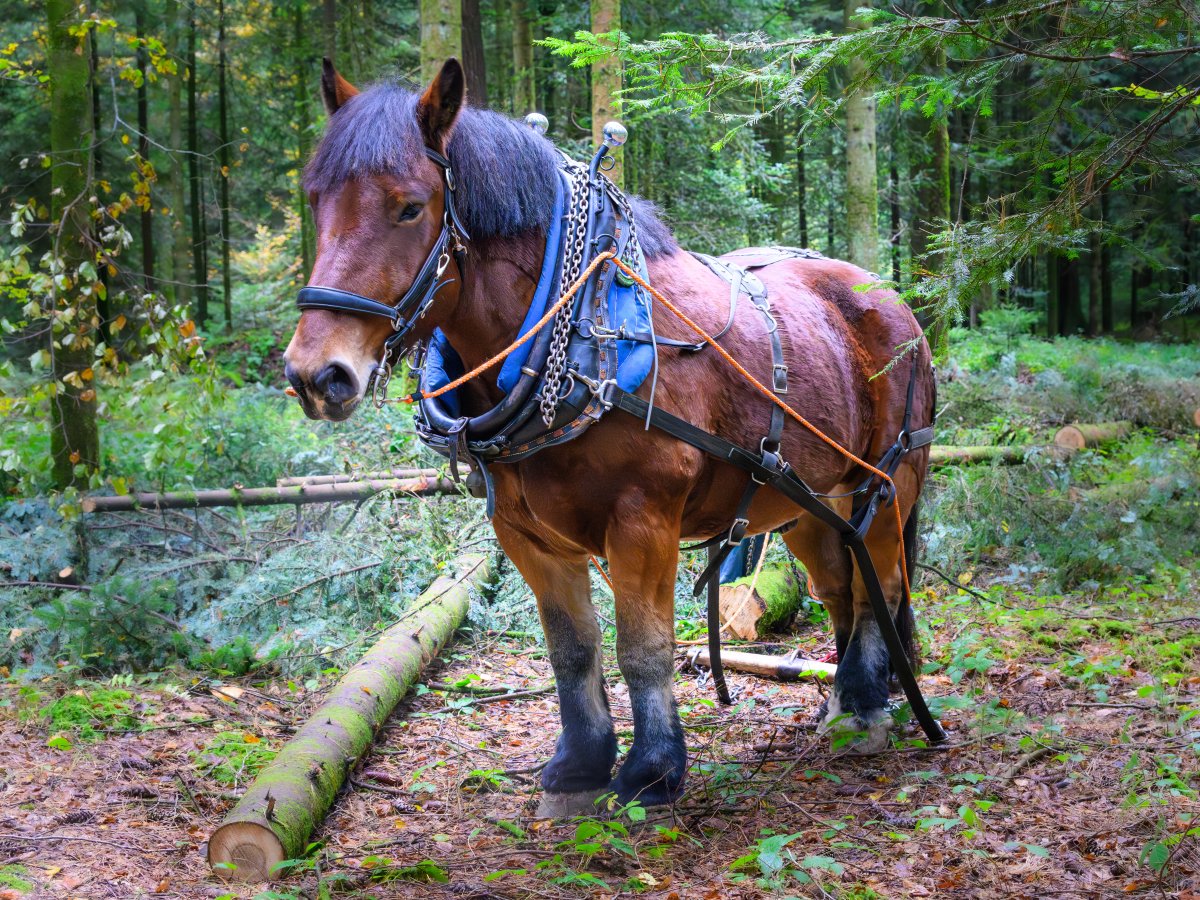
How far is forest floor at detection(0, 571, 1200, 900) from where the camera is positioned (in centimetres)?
309

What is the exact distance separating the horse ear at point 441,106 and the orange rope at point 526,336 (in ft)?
1.94

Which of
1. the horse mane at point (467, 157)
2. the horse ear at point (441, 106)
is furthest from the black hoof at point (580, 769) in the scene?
the horse ear at point (441, 106)

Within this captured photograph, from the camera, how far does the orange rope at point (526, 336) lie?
10.1 ft

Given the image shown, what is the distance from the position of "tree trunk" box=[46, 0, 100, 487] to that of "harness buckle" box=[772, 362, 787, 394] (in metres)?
4.30

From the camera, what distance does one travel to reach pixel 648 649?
136 inches

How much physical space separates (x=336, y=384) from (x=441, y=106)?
3.01 feet

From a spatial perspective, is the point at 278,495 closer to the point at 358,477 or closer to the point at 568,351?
the point at 358,477

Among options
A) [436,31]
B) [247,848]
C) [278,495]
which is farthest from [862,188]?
[247,848]

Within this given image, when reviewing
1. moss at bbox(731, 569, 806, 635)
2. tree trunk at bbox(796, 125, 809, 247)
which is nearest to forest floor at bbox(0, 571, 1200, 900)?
moss at bbox(731, 569, 806, 635)

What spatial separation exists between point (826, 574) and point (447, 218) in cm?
271

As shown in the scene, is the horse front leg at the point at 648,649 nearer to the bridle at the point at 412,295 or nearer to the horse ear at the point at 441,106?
the bridle at the point at 412,295

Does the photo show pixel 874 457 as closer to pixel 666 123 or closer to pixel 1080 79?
pixel 1080 79

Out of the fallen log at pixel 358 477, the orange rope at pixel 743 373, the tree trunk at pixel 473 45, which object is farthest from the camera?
the tree trunk at pixel 473 45

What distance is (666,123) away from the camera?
12.2 meters
